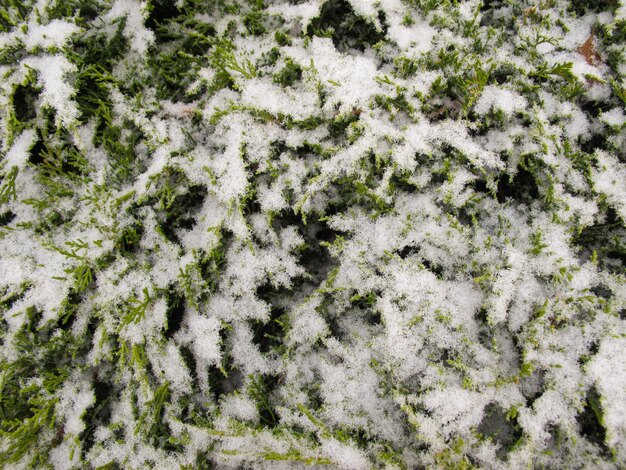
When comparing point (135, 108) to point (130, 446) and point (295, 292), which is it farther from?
point (130, 446)

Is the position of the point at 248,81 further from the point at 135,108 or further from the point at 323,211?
the point at 323,211

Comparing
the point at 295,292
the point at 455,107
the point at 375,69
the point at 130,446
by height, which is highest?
the point at 375,69

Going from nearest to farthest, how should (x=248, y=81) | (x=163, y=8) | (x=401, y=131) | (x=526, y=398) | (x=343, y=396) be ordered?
(x=526, y=398)
(x=343, y=396)
(x=401, y=131)
(x=248, y=81)
(x=163, y=8)

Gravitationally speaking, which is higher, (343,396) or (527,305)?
(527,305)

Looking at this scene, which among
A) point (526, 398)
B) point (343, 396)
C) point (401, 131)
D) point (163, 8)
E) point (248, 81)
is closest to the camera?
point (526, 398)

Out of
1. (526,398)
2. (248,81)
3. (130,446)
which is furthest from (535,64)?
(130,446)

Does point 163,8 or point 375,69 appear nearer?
point 375,69

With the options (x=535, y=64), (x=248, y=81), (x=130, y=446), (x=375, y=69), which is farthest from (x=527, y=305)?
(x=130, y=446)
